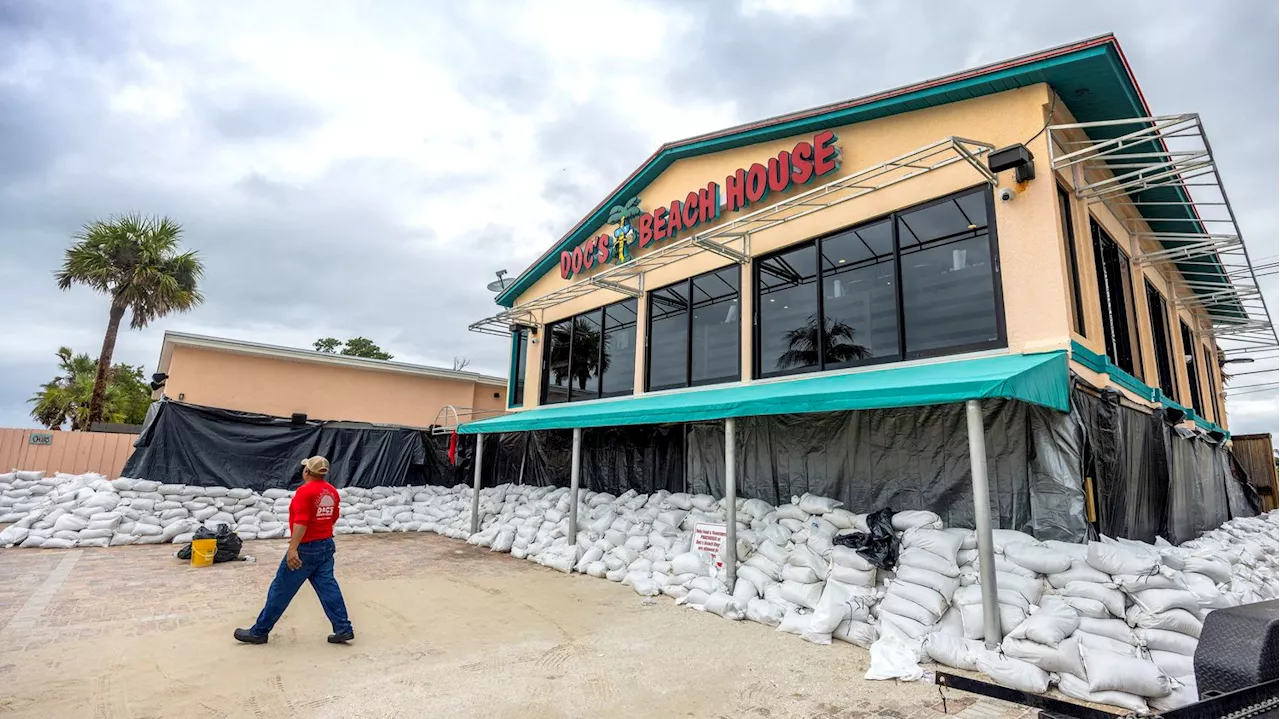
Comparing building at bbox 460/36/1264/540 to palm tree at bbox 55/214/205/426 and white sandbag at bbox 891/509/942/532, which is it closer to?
white sandbag at bbox 891/509/942/532

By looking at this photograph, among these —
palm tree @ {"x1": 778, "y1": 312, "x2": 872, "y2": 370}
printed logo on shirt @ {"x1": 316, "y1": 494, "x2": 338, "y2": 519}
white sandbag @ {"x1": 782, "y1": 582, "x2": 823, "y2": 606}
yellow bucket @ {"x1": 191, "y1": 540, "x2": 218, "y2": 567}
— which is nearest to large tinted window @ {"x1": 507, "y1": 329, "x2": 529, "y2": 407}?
yellow bucket @ {"x1": 191, "y1": 540, "x2": 218, "y2": 567}

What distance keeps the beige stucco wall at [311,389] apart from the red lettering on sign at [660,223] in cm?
880

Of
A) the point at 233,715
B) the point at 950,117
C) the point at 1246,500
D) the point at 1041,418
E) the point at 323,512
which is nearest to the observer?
the point at 233,715

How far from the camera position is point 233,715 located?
3254mm

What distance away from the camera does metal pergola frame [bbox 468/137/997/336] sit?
575 cm

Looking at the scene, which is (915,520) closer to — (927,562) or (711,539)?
(927,562)

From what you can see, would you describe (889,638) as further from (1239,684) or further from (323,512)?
(323,512)

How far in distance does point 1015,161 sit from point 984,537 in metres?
3.59

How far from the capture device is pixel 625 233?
9.98 metres

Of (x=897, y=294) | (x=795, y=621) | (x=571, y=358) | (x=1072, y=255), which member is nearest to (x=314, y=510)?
(x=795, y=621)

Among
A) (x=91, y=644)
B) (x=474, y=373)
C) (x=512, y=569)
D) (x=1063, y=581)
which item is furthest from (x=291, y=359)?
(x=1063, y=581)

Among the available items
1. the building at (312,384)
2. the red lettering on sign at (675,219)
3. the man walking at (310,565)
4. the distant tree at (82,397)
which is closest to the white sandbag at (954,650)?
the man walking at (310,565)

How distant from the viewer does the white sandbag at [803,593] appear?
5.12 m

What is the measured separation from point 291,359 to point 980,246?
45.5 ft
